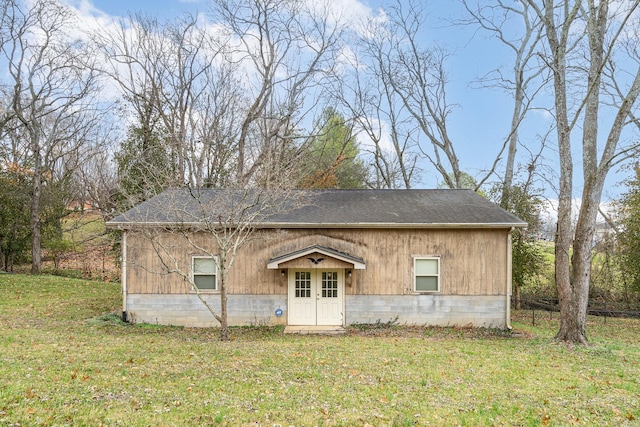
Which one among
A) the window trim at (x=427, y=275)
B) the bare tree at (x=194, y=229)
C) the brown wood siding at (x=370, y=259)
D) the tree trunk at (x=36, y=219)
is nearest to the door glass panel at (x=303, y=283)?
the brown wood siding at (x=370, y=259)

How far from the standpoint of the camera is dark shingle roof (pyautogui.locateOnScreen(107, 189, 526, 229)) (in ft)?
41.5

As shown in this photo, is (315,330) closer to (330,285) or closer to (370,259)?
(330,285)

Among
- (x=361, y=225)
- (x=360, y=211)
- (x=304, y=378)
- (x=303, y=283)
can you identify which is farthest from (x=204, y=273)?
(x=304, y=378)

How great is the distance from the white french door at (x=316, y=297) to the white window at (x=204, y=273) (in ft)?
7.94

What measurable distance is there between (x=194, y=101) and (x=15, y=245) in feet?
42.3

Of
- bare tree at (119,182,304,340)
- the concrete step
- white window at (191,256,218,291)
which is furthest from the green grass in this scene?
bare tree at (119,182,304,340)

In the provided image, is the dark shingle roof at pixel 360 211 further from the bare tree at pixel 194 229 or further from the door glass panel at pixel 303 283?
the door glass panel at pixel 303 283

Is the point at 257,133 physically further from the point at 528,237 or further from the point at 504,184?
the point at 528,237

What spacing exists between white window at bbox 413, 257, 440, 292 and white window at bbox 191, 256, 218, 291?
20.8ft

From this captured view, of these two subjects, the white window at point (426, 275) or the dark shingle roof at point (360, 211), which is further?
the white window at point (426, 275)

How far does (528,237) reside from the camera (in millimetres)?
17938

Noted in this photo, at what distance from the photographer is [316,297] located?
1316cm

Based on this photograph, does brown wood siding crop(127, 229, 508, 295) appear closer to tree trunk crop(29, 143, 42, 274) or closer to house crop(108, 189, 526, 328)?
house crop(108, 189, 526, 328)

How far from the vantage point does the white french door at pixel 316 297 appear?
13070 mm
